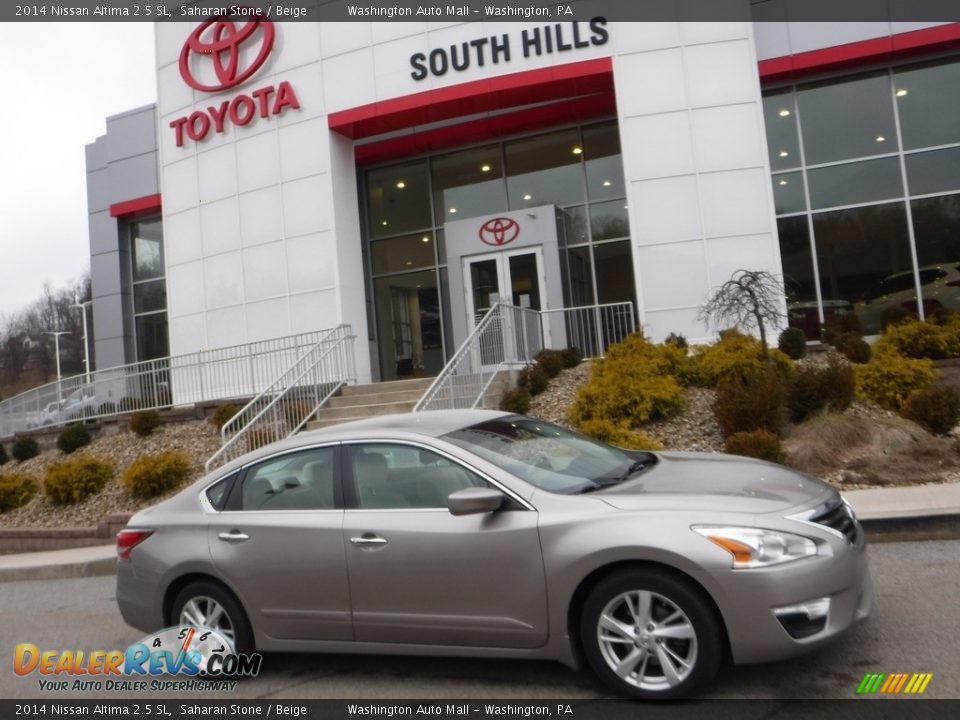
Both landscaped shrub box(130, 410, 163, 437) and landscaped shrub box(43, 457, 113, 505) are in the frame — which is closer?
landscaped shrub box(43, 457, 113, 505)

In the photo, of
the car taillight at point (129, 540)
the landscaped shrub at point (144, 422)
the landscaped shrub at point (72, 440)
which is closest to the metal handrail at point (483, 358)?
the car taillight at point (129, 540)

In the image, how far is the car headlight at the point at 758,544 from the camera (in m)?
3.90

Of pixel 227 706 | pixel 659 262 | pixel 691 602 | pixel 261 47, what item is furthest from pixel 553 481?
pixel 261 47

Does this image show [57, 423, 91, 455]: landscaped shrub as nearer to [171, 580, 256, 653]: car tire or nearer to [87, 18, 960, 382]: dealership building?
[87, 18, 960, 382]: dealership building

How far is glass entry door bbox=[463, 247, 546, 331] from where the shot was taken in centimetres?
1780

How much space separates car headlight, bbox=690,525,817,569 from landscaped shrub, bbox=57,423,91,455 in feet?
50.2

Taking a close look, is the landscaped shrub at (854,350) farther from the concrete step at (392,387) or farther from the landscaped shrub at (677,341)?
the concrete step at (392,387)

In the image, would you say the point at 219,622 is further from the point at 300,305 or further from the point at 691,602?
the point at 300,305

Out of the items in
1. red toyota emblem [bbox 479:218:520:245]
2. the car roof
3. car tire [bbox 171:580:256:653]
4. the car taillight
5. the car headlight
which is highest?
red toyota emblem [bbox 479:218:520:245]

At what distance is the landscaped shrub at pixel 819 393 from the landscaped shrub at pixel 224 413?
9.50 meters

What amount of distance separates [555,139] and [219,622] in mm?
15519

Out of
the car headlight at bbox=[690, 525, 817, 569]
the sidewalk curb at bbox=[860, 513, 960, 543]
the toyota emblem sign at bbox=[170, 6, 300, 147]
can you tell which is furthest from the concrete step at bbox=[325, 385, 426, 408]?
the car headlight at bbox=[690, 525, 817, 569]

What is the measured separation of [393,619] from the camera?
461 centimetres

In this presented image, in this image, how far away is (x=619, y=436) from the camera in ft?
33.7
